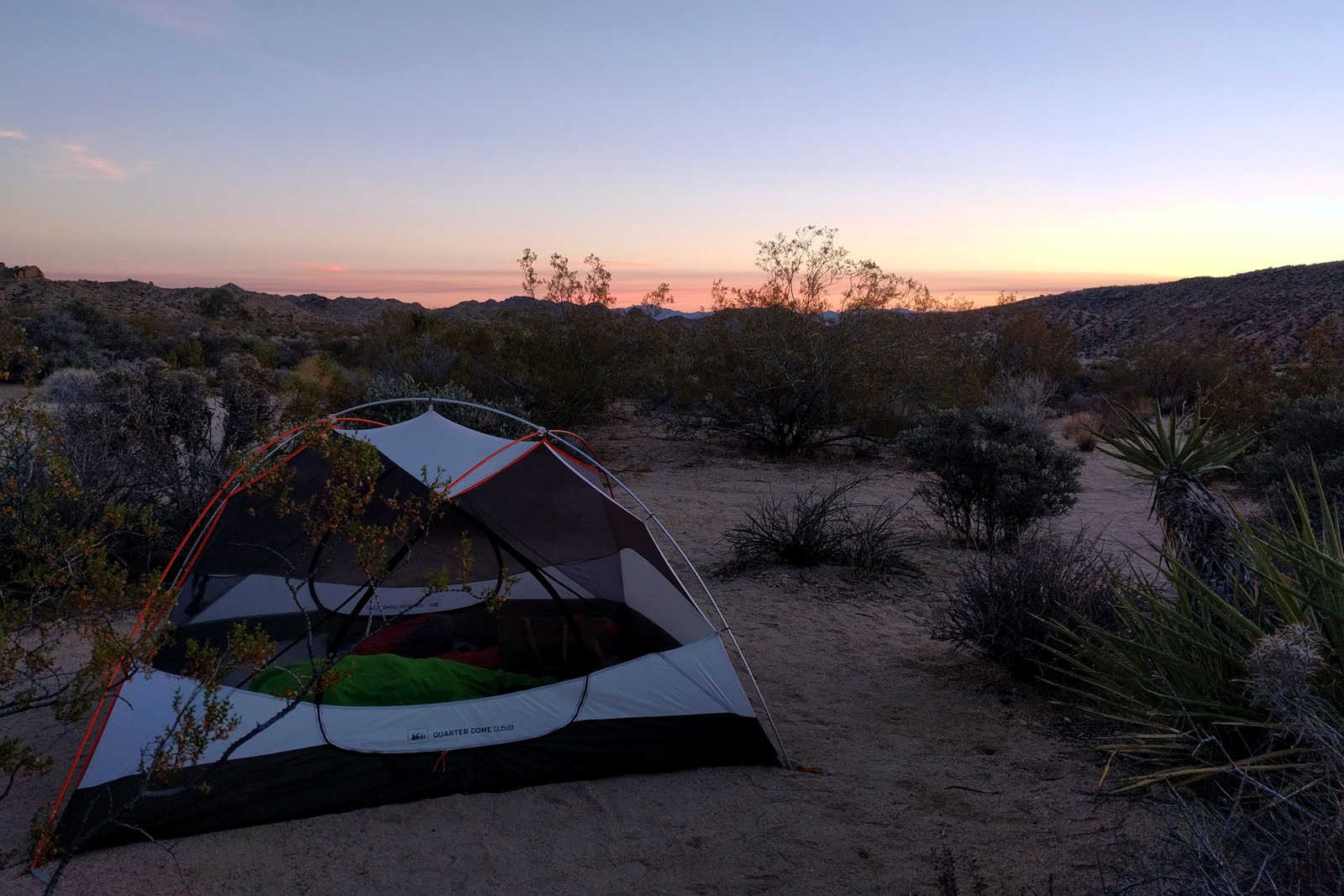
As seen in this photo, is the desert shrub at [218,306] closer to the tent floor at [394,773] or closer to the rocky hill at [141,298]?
the rocky hill at [141,298]

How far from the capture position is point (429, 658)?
4605mm

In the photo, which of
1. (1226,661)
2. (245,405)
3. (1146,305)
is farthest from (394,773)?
(1146,305)

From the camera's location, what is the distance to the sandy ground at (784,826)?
324 cm

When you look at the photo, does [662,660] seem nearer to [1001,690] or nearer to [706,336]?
[1001,690]

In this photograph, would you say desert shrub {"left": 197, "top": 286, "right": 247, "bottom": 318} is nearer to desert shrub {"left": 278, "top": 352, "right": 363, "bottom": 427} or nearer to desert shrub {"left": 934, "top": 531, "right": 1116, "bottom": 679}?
desert shrub {"left": 278, "top": 352, "right": 363, "bottom": 427}

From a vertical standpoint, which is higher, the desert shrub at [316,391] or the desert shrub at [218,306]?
the desert shrub at [218,306]

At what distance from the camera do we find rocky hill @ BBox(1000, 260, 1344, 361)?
111 feet

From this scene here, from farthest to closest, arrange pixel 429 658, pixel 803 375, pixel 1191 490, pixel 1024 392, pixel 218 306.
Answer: pixel 218 306, pixel 1024 392, pixel 803 375, pixel 429 658, pixel 1191 490

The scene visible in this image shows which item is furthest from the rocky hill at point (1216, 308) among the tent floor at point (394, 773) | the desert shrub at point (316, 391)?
the tent floor at point (394, 773)

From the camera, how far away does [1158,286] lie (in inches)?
2005

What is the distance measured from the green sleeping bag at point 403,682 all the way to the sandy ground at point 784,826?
529 mm

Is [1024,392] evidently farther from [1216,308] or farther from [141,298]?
[141,298]

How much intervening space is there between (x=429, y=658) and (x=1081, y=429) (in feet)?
51.4

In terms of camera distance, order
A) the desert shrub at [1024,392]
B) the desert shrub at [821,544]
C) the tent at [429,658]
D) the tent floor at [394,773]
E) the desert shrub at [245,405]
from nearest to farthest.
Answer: the tent floor at [394,773] < the tent at [429,658] < the desert shrub at [821,544] < the desert shrub at [245,405] < the desert shrub at [1024,392]
